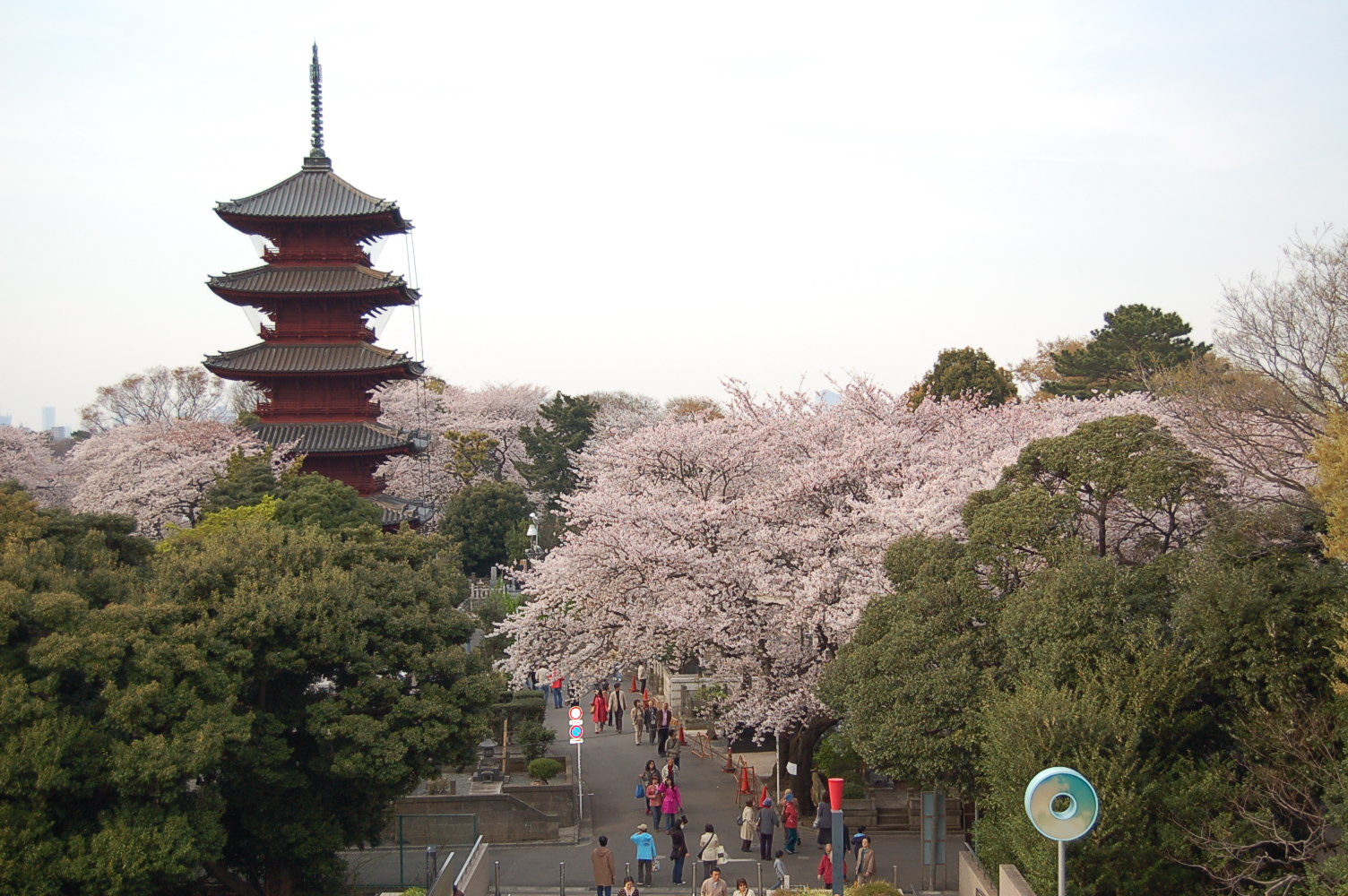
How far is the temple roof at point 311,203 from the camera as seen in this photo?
Answer: 118 ft

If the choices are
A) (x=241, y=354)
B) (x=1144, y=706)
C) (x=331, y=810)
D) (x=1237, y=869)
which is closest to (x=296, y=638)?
(x=331, y=810)

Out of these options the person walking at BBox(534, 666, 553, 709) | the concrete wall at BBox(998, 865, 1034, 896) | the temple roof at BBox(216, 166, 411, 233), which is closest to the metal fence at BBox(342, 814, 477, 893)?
the concrete wall at BBox(998, 865, 1034, 896)

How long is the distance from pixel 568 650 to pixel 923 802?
868 cm

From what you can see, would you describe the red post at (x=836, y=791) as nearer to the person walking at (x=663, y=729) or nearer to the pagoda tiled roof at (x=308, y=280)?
the person walking at (x=663, y=729)

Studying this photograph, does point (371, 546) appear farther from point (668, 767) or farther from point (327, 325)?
point (327, 325)

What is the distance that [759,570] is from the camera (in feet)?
72.2

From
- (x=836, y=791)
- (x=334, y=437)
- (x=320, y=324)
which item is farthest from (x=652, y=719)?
(x=836, y=791)

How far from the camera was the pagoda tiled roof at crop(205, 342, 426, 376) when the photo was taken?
35.6 m

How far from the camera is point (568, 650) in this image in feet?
76.3

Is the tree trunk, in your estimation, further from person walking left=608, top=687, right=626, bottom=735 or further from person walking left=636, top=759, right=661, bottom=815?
person walking left=608, top=687, right=626, bottom=735

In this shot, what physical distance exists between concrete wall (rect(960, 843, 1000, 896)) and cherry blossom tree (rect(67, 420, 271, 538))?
2561 centimetres

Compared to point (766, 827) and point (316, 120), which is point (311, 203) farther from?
point (766, 827)

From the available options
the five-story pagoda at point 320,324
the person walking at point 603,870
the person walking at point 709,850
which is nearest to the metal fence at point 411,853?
the person walking at point 603,870

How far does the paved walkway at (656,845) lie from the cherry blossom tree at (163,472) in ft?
56.0
